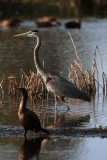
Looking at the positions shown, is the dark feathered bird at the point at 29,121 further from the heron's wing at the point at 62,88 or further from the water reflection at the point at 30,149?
the heron's wing at the point at 62,88

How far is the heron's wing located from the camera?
10648mm

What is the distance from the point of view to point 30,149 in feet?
25.8

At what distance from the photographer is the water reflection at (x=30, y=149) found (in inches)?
295

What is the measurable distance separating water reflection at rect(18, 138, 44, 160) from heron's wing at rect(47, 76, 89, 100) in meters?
2.51

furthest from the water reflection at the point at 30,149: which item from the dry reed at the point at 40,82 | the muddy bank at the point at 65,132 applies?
the dry reed at the point at 40,82

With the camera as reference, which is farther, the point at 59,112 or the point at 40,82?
the point at 40,82

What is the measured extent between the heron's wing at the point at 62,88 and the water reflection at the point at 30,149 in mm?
2514

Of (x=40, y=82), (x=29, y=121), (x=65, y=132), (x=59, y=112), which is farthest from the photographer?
(x=40, y=82)

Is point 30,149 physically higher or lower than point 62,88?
higher

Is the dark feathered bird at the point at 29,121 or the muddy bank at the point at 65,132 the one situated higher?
the dark feathered bird at the point at 29,121

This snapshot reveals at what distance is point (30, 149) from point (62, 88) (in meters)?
2.97

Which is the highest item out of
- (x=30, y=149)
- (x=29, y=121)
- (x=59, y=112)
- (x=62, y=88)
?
(x=29, y=121)

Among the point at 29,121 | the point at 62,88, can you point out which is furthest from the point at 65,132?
the point at 62,88

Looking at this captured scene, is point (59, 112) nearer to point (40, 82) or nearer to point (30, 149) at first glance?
point (40, 82)
